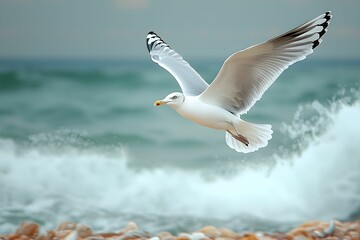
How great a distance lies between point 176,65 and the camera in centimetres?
289

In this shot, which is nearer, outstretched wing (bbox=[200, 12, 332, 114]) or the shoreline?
outstretched wing (bbox=[200, 12, 332, 114])

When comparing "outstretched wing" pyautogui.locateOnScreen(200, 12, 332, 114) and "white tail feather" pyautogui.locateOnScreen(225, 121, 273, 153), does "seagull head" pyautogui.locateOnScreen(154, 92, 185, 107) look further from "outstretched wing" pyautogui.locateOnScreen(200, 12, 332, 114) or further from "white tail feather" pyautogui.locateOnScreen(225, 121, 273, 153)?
"white tail feather" pyautogui.locateOnScreen(225, 121, 273, 153)

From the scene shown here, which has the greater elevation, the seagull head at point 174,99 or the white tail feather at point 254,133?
the seagull head at point 174,99

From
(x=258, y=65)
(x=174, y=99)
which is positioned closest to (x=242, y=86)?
(x=258, y=65)

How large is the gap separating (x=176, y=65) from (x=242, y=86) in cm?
35

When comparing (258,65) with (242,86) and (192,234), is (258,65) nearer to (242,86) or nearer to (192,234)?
(242,86)

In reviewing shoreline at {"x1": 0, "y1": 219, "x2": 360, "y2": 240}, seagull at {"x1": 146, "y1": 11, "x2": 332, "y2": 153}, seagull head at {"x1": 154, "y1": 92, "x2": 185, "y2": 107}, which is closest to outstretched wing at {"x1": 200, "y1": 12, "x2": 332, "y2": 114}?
seagull at {"x1": 146, "y1": 11, "x2": 332, "y2": 153}

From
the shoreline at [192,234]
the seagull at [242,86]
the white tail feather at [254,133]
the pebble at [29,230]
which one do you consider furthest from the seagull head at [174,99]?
the pebble at [29,230]

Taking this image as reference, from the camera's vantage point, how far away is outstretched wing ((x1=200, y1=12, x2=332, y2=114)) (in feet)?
8.04

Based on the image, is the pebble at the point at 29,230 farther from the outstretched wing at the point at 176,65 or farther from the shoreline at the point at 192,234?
the outstretched wing at the point at 176,65

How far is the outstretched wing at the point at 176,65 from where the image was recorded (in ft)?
8.97

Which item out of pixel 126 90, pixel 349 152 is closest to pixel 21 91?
pixel 126 90

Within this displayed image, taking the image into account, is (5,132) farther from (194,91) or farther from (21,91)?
(194,91)

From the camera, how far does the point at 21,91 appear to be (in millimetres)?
5449
